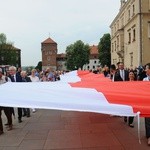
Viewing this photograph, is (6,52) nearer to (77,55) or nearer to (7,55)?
(7,55)

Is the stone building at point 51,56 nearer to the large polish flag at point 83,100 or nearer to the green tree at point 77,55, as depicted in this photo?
the green tree at point 77,55

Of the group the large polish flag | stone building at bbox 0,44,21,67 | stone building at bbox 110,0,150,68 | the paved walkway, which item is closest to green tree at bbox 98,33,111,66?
stone building at bbox 110,0,150,68

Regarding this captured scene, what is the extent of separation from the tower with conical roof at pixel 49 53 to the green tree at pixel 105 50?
59911 mm

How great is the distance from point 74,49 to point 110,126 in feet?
333

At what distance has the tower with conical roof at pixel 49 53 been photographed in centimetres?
15350

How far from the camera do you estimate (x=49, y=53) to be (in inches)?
6186

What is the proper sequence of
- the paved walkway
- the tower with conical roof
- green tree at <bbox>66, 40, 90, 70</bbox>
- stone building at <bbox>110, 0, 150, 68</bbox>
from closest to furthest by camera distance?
1. the paved walkway
2. stone building at <bbox>110, 0, 150, 68</bbox>
3. green tree at <bbox>66, 40, 90, 70</bbox>
4. the tower with conical roof

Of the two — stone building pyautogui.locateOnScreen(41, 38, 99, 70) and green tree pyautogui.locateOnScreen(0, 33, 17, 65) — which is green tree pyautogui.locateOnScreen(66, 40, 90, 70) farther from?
stone building pyautogui.locateOnScreen(41, 38, 99, 70)

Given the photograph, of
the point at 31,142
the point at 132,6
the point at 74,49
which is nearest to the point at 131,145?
the point at 31,142

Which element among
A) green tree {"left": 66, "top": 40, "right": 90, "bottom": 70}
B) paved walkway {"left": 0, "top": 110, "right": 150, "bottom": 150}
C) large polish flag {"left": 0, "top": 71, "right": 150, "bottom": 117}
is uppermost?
green tree {"left": 66, "top": 40, "right": 90, "bottom": 70}

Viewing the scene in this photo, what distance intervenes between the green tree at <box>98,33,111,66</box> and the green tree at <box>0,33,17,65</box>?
45.3 m

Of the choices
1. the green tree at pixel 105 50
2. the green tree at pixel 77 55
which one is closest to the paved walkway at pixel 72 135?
the green tree at pixel 105 50

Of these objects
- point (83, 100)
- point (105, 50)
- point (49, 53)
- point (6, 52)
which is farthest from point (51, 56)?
point (83, 100)

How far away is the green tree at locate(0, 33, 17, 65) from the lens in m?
128
